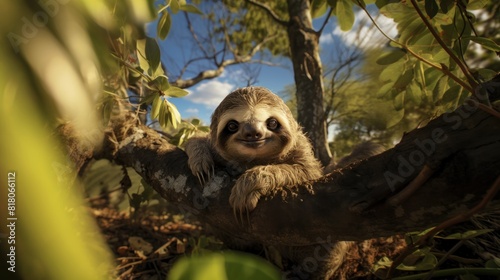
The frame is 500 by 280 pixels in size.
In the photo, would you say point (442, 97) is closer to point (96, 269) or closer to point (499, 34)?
point (96, 269)

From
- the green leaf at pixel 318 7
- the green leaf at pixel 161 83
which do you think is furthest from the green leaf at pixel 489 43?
the green leaf at pixel 161 83

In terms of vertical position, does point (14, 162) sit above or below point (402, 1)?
below

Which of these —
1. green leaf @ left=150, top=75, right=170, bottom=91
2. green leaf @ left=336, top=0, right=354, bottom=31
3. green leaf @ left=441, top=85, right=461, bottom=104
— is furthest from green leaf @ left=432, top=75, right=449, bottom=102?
green leaf @ left=150, top=75, right=170, bottom=91

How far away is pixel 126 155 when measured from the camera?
2916mm

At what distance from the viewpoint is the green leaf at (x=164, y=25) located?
2371mm

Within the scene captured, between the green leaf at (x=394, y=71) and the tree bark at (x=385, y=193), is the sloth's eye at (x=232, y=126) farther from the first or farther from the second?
the green leaf at (x=394, y=71)

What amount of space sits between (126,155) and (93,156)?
21.2 inches

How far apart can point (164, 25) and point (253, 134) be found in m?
1.22

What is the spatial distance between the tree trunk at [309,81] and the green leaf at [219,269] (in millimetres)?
4176

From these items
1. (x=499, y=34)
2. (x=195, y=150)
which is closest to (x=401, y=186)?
(x=195, y=150)

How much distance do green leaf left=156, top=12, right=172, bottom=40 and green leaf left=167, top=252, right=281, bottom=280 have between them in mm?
2366

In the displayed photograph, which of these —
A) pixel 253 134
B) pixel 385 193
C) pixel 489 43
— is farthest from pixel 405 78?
pixel 385 193

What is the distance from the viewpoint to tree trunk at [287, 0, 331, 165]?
15.0 feet

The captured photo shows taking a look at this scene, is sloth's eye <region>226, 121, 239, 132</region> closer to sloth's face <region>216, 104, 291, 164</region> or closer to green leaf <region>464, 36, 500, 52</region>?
sloth's face <region>216, 104, 291, 164</region>
